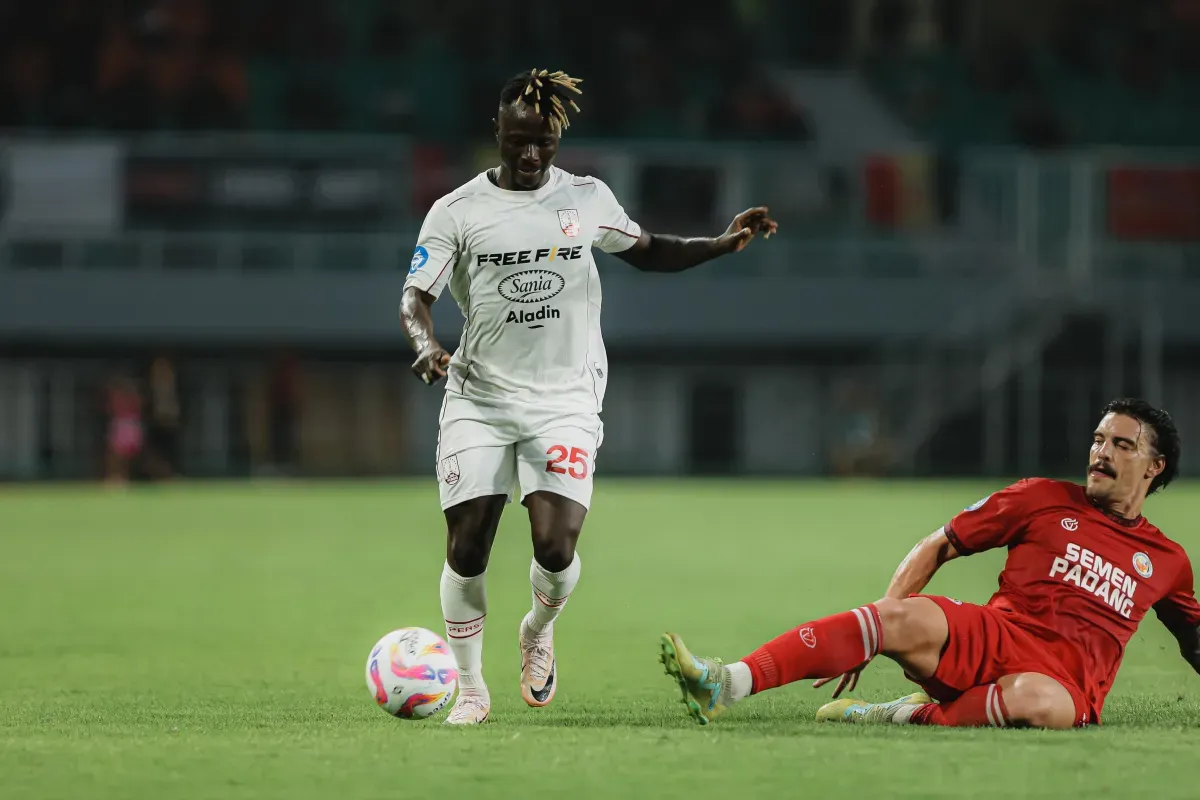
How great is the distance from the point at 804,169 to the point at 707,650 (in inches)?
1000

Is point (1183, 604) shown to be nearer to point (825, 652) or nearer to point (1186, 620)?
point (1186, 620)

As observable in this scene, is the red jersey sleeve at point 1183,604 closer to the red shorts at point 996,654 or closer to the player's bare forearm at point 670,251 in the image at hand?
the red shorts at point 996,654

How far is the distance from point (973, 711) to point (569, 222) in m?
2.47

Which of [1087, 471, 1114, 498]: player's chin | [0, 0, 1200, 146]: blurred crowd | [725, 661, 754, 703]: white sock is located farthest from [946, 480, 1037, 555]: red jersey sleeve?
[0, 0, 1200, 146]: blurred crowd

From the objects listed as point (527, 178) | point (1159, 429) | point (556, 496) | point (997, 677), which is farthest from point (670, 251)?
point (997, 677)

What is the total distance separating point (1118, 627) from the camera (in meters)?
6.68

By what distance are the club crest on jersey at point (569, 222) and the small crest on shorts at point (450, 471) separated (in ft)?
3.32

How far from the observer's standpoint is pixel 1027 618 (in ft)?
21.8

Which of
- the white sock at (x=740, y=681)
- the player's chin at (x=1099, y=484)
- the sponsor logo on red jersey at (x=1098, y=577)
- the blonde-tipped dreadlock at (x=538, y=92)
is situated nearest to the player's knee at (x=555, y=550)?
the white sock at (x=740, y=681)

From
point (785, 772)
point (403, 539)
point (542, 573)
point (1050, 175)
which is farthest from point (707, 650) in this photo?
point (1050, 175)

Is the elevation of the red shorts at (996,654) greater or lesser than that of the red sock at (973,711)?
greater

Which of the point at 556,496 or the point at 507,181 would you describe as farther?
the point at 507,181

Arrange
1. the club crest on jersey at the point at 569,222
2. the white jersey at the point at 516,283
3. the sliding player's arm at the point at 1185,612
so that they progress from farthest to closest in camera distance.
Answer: the club crest on jersey at the point at 569,222
the white jersey at the point at 516,283
the sliding player's arm at the point at 1185,612

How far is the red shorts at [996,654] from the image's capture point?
253 inches
